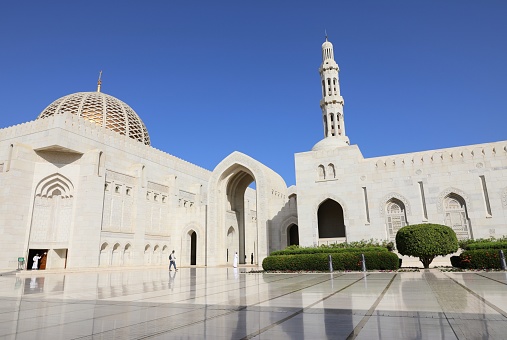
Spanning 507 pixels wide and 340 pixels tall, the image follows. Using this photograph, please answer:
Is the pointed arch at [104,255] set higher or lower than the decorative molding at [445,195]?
lower

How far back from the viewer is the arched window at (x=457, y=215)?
65.6ft

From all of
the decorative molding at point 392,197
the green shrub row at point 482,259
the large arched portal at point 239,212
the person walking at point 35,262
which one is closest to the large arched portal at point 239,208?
the large arched portal at point 239,212

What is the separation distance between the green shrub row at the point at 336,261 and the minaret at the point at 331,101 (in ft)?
51.6

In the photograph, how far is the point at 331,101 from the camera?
30500 mm

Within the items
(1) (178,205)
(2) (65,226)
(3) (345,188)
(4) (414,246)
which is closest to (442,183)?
(3) (345,188)

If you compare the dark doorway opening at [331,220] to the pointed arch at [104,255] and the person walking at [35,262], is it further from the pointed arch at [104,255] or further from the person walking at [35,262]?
the person walking at [35,262]

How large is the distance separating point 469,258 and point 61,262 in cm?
2280

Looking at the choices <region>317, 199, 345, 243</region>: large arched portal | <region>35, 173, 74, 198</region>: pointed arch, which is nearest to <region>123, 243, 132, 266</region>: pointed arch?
<region>35, 173, 74, 198</region>: pointed arch

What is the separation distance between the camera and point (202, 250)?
28531 millimetres

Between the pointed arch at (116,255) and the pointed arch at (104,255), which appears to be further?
the pointed arch at (116,255)

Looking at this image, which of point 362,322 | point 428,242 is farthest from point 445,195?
point 362,322

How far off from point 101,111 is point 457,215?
28040mm

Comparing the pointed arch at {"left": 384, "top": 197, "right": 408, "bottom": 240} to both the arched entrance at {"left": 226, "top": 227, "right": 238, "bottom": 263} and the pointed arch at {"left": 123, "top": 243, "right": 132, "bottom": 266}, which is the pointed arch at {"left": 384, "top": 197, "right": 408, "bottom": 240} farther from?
the pointed arch at {"left": 123, "top": 243, "right": 132, "bottom": 266}

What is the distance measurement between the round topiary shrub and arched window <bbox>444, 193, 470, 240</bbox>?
5.35 m
